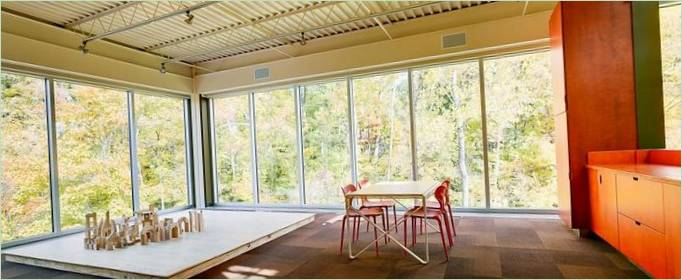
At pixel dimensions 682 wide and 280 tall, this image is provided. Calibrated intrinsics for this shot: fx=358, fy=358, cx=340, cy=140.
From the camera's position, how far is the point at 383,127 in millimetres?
6707

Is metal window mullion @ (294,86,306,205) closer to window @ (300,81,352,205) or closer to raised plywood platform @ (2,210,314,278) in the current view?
window @ (300,81,352,205)

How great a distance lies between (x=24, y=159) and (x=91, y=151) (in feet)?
3.28

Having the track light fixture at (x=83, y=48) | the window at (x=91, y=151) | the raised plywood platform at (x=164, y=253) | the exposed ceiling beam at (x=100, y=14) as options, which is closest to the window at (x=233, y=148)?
the window at (x=91, y=151)

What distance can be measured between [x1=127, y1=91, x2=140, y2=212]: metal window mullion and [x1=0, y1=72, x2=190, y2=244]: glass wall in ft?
0.06

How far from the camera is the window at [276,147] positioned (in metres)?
7.52

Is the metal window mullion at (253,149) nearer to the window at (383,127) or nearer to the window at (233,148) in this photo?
the window at (233,148)

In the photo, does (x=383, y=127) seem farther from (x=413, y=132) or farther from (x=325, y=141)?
(x=325, y=141)

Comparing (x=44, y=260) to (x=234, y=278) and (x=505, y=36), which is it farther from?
(x=505, y=36)

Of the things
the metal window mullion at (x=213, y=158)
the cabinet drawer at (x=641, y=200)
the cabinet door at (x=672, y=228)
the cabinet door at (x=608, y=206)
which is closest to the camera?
the cabinet door at (x=672, y=228)

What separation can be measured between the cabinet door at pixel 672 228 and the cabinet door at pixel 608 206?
0.95 metres

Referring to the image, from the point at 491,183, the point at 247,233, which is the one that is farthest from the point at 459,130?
the point at 247,233

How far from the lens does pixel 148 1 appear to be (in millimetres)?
5062

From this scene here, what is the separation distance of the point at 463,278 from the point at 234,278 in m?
2.16

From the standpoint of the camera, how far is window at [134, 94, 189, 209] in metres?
7.22
